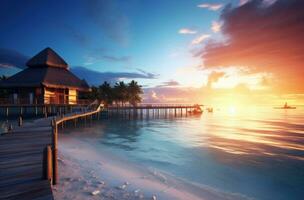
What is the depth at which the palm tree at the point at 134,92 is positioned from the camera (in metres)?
63.1

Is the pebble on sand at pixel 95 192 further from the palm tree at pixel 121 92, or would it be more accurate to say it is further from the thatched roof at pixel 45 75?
the palm tree at pixel 121 92

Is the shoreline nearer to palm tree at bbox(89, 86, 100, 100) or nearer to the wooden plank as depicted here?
the wooden plank

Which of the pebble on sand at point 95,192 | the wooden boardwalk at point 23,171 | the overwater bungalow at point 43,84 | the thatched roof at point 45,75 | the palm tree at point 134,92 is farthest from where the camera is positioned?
the palm tree at point 134,92

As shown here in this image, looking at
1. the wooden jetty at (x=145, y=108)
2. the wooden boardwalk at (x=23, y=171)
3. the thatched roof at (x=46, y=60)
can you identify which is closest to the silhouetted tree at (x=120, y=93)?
the wooden jetty at (x=145, y=108)

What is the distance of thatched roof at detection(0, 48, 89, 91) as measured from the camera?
2784cm

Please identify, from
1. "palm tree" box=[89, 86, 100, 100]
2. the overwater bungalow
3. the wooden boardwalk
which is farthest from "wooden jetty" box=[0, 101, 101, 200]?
"palm tree" box=[89, 86, 100, 100]

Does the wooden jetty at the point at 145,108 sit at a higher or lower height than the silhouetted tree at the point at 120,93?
lower

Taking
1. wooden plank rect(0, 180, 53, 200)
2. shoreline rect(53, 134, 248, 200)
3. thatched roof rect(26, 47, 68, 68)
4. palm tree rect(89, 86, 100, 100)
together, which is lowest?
shoreline rect(53, 134, 248, 200)

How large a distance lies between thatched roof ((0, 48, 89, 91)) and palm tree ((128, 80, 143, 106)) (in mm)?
28471

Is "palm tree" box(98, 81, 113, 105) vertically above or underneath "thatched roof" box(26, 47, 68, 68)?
underneath

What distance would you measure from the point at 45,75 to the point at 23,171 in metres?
26.9

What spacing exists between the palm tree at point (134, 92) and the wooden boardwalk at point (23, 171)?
2094 inches

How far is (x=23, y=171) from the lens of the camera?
19.4 feet

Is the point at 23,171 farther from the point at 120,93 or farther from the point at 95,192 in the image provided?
the point at 120,93
